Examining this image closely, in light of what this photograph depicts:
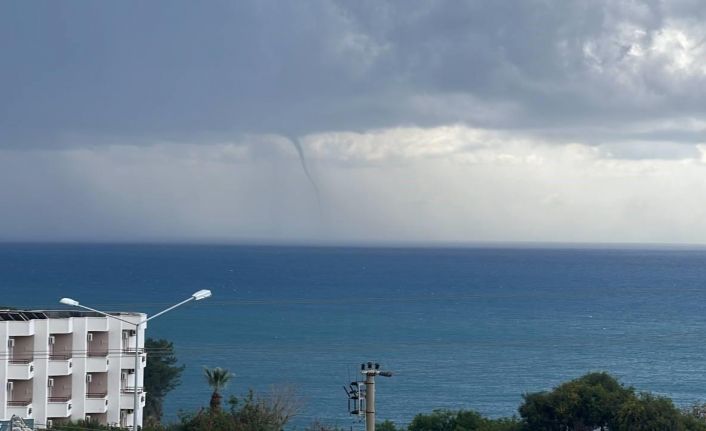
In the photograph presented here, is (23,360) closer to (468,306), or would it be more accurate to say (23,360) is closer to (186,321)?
(186,321)

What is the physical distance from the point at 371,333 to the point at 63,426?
3444 inches

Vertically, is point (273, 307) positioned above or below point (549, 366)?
above

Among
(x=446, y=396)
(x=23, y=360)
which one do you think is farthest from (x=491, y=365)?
(x=23, y=360)

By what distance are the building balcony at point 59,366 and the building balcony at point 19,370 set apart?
136 cm

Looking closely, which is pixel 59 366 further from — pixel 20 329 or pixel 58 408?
pixel 20 329

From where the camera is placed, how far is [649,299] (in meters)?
182

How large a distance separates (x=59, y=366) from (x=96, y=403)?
2.62m

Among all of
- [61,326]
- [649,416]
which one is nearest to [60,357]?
[61,326]

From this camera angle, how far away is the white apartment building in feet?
144

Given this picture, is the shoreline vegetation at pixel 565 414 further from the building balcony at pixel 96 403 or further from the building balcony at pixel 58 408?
the building balcony at pixel 96 403

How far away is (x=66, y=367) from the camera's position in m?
45.9

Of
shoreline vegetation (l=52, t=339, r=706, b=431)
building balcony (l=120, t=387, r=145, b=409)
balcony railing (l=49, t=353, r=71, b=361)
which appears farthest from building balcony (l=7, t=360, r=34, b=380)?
building balcony (l=120, t=387, r=145, b=409)

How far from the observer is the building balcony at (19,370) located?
43812mm

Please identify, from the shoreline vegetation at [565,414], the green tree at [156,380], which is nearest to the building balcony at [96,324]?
the shoreline vegetation at [565,414]
